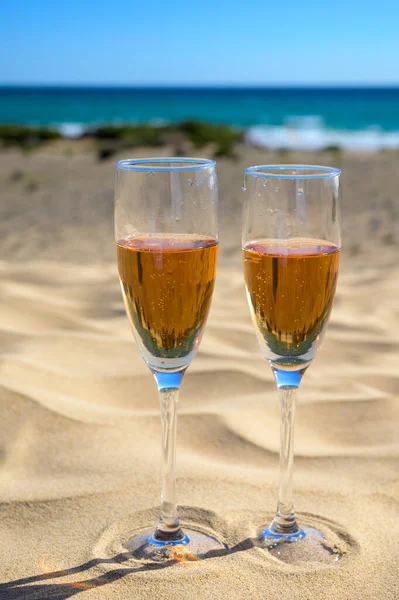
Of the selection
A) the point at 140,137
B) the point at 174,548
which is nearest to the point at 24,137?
the point at 140,137

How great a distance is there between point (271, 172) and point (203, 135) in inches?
453

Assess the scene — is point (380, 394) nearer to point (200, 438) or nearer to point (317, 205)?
point (200, 438)

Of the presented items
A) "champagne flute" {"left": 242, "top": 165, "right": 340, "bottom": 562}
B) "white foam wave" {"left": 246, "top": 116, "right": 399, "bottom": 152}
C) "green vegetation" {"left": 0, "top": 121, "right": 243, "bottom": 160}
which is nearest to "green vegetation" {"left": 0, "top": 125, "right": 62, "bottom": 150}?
"green vegetation" {"left": 0, "top": 121, "right": 243, "bottom": 160}

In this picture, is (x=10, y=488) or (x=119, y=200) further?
(x=10, y=488)

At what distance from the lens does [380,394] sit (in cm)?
244

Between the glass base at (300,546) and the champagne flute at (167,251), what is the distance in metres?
0.44

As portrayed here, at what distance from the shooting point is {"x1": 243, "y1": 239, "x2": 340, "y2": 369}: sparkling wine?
57.2 inches

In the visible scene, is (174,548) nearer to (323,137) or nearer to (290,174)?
(290,174)

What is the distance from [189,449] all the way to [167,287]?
30.9 inches

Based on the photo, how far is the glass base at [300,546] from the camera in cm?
157

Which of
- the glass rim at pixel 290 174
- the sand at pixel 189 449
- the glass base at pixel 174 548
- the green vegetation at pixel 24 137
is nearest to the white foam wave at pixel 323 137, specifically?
the green vegetation at pixel 24 137

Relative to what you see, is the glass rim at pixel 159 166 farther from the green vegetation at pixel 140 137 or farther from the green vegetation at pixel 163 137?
the green vegetation at pixel 163 137

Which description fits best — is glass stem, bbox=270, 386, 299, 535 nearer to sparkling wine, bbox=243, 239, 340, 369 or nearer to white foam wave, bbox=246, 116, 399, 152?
sparkling wine, bbox=243, 239, 340, 369

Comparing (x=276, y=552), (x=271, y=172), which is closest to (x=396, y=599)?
(x=276, y=552)
